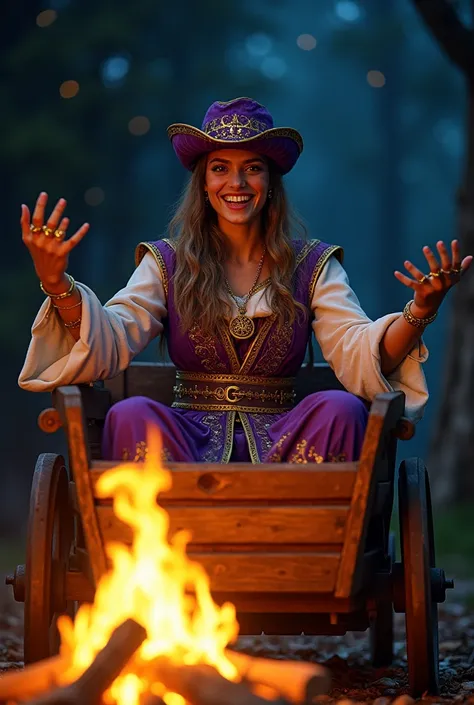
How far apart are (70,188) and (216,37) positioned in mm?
7098

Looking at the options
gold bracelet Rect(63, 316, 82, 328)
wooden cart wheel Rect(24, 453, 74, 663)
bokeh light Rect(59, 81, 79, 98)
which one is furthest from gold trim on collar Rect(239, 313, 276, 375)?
bokeh light Rect(59, 81, 79, 98)

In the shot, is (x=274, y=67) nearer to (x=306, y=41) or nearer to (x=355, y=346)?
(x=306, y=41)

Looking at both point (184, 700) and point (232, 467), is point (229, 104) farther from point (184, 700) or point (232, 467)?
point (184, 700)

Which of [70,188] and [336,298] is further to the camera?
[70,188]

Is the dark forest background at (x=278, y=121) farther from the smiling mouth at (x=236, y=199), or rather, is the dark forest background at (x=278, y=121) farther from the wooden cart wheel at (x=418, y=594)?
the wooden cart wheel at (x=418, y=594)

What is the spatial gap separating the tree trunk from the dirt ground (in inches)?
152

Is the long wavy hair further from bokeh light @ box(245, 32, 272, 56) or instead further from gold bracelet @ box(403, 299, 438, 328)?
bokeh light @ box(245, 32, 272, 56)

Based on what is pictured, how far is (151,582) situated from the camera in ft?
12.2

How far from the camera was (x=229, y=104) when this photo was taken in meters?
4.68

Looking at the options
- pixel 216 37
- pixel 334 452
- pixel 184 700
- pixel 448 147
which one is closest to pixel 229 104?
pixel 334 452

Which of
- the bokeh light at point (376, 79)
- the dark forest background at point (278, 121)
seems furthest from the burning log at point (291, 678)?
the bokeh light at point (376, 79)

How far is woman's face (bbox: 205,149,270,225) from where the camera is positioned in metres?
4.71

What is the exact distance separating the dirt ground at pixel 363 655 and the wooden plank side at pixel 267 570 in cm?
40

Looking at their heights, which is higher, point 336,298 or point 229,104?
point 229,104
